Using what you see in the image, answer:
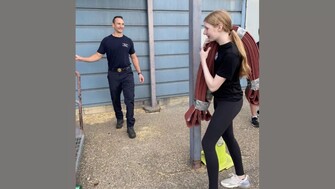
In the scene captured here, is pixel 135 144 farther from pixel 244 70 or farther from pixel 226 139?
pixel 244 70

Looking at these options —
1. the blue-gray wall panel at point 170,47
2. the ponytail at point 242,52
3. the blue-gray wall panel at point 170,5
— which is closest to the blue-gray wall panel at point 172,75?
the blue-gray wall panel at point 170,47

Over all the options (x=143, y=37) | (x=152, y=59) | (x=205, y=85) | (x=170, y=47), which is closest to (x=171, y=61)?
(x=170, y=47)

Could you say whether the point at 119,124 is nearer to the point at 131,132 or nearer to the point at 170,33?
the point at 131,132

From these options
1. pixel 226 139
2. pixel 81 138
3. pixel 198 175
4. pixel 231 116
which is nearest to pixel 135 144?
pixel 81 138

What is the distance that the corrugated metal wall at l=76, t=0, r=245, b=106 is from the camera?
518 centimetres

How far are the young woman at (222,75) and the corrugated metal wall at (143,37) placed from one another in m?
3.03

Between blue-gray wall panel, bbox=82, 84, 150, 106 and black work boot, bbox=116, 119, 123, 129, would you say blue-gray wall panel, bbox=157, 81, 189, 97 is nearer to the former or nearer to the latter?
blue-gray wall panel, bbox=82, 84, 150, 106

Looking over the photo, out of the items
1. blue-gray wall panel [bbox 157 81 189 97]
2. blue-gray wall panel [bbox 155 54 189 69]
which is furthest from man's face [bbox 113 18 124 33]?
blue-gray wall panel [bbox 157 81 189 97]

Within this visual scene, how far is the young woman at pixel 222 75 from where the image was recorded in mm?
2478

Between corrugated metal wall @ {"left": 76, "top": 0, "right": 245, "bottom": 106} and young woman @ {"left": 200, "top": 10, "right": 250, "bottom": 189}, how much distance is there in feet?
9.93

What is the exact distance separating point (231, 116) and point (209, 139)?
0.29 metres

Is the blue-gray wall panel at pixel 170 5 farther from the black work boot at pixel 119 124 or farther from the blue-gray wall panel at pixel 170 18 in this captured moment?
the black work boot at pixel 119 124

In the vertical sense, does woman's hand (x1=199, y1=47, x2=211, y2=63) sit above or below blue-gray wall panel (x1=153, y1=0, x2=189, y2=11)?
below

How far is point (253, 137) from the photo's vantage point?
173 inches
